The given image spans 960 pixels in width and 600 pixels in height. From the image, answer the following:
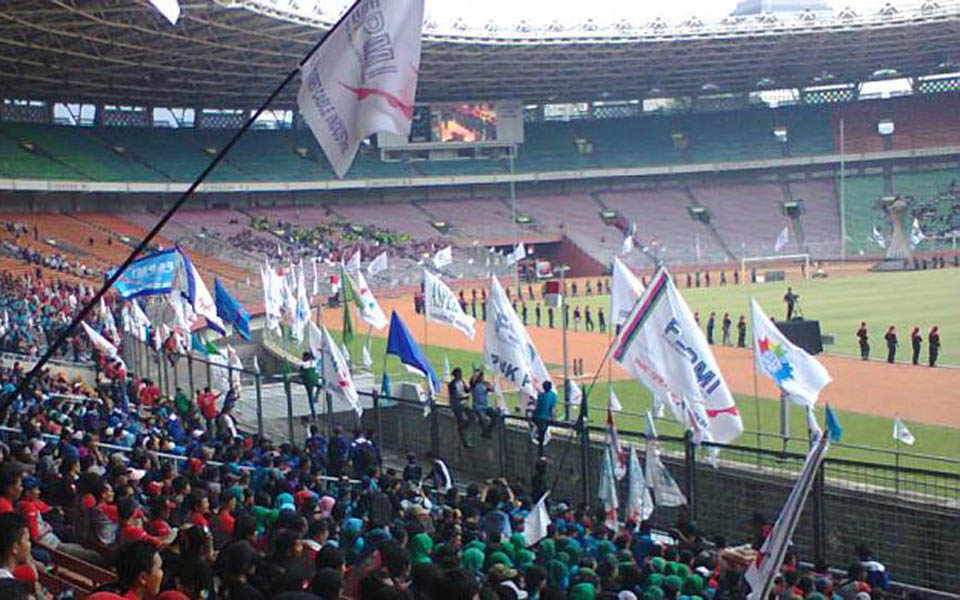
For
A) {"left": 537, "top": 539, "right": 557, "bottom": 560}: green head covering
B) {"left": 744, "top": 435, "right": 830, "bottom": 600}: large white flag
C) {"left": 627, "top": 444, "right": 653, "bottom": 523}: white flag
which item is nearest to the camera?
{"left": 744, "top": 435, "right": 830, "bottom": 600}: large white flag

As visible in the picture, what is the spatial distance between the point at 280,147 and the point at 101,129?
10281mm

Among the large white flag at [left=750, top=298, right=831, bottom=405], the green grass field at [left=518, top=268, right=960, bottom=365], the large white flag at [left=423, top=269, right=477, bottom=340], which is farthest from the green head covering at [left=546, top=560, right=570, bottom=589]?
the green grass field at [left=518, top=268, right=960, bottom=365]

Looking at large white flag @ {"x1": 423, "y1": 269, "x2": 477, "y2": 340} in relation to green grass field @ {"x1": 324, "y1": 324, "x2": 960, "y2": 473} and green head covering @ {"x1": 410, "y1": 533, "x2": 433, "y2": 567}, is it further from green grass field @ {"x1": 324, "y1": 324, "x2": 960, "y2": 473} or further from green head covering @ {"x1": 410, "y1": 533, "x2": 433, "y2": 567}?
green head covering @ {"x1": 410, "y1": 533, "x2": 433, "y2": 567}

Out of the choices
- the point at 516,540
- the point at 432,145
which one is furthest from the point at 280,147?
the point at 516,540

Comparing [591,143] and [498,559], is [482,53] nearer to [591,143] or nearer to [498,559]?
[591,143]

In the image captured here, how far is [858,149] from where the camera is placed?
71000 mm

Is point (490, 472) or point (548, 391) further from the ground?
point (548, 391)

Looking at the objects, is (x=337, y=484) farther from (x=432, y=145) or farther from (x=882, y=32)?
(x=432, y=145)

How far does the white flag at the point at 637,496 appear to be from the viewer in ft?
37.8

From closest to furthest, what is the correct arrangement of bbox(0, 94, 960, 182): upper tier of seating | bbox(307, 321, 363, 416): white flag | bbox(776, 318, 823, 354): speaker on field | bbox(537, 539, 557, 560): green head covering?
bbox(537, 539, 557, 560): green head covering, bbox(307, 321, 363, 416): white flag, bbox(776, 318, 823, 354): speaker on field, bbox(0, 94, 960, 182): upper tier of seating

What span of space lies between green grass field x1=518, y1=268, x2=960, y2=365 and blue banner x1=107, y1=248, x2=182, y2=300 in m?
17.3

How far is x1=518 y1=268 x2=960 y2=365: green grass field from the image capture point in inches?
1164

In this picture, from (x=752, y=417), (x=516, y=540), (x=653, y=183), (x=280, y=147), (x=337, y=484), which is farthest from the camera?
(x=653, y=183)

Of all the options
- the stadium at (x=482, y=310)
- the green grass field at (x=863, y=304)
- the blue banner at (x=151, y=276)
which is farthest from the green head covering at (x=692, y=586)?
the green grass field at (x=863, y=304)
